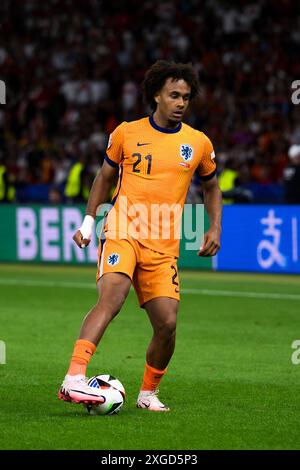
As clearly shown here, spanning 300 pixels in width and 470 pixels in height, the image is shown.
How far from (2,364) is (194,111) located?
652 inches

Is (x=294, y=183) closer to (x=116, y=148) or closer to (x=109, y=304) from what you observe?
(x=116, y=148)

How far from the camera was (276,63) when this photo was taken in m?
26.5

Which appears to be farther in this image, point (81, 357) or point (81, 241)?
point (81, 241)

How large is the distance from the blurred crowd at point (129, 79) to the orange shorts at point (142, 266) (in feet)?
45.4

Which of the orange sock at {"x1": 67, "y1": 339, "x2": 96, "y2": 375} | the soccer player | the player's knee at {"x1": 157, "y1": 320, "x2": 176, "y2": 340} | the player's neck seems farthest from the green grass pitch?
the player's neck

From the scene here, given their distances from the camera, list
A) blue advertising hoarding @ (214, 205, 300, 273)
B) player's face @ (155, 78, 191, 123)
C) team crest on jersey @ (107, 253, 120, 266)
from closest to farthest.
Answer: team crest on jersey @ (107, 253, 120, 266)
player's face @ (155, 78, 191, 123)
blue advertising hoarding @ (214, 205, 300, 273)

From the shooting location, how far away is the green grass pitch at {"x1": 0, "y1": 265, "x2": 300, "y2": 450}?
7.43 m

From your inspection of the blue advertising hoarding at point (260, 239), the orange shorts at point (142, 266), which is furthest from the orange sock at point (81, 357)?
the blue advertising hoarding at point (260, 239)

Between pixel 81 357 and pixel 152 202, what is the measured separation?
121 cm

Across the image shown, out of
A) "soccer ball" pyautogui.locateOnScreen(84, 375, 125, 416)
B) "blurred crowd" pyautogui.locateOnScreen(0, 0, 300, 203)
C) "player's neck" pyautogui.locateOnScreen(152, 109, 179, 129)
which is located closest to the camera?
"soccer ball" pyautogui.locateOnScreen(84, 375, 125, 416)

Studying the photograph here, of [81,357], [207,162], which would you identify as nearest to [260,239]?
[207,162]

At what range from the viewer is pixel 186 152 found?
27.7ft

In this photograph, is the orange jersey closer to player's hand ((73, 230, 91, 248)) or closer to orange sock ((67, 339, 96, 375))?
player's hand ((73, 230, 91, 248))

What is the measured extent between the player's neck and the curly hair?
5.7 inches
